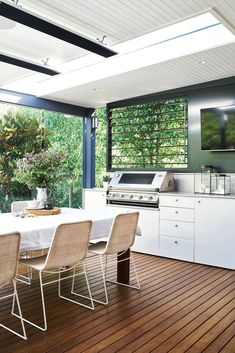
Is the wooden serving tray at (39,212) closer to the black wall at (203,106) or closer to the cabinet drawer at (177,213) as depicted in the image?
the cabinet drawer at (177,213)

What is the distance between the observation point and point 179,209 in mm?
4941

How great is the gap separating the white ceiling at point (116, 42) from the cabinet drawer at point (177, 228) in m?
2.11

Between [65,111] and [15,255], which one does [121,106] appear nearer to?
[65,111]

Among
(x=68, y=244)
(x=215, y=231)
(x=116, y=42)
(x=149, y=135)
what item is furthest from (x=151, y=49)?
(x=68, y=244)

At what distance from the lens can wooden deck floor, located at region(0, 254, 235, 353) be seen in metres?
2.46

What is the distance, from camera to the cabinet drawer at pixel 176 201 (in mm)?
4828

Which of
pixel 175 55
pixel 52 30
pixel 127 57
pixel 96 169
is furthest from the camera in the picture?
pixel 96 169

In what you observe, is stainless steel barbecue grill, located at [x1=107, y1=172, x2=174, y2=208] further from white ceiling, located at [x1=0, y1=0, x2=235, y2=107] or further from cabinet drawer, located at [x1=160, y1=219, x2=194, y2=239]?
white ceiling, located at [x1=0, y1=0, x2=235, y2=107]

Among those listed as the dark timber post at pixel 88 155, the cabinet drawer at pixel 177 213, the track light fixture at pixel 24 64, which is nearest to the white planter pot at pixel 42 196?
the track light fixture at pixel 24 64

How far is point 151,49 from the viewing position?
421cm

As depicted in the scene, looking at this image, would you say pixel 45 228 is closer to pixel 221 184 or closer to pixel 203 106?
pixel 221 184

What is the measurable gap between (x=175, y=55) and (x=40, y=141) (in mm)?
2953

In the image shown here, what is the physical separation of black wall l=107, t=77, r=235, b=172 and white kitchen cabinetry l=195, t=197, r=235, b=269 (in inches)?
29.4

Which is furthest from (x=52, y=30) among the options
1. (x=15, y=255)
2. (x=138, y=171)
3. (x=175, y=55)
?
(x=138, y=171)
